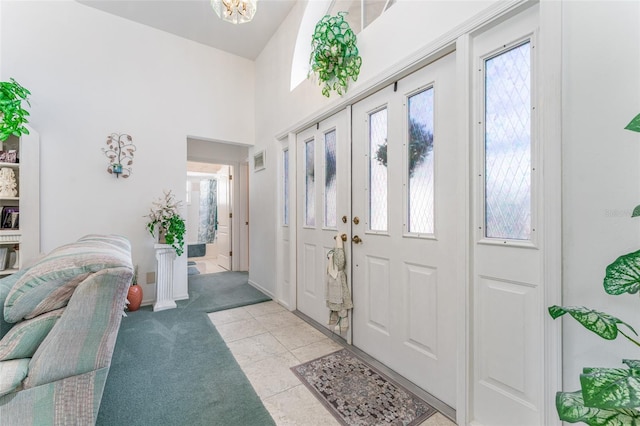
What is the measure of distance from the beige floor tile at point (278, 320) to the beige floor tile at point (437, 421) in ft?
4.73

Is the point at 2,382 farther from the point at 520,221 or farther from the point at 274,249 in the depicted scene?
the point at 274,249

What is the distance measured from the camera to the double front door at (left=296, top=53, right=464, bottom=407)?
58.6 inches

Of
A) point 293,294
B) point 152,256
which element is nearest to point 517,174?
point 293,294

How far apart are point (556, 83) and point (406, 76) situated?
86 centimetres

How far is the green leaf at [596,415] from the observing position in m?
0.61

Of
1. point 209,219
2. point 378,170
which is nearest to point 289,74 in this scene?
point 378,170

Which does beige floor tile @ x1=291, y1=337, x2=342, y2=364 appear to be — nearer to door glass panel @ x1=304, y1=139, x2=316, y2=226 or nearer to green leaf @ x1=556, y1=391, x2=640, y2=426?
door glass panel @ x1=304, y1=139, x2=316, y2=226

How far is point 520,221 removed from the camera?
3.92ft

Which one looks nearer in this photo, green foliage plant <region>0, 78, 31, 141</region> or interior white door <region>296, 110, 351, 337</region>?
green foliage plant <region>0, 78, 31, 141</region>

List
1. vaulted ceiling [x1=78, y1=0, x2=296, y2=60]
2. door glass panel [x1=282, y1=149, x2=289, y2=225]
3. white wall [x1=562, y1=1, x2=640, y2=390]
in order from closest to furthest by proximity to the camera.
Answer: white wall [x1=562, y1=1, x2=640, y2=390], vaulted ceiling [x1=78, y1=0, x2=296, y2=60], door glass panel [x1=282, y1=149, x2=289, y2=225]

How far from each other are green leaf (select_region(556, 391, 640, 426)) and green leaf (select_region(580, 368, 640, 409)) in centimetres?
7

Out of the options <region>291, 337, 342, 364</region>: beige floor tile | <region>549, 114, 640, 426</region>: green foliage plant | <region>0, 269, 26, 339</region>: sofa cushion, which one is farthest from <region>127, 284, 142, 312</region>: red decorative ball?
<region>549, 114, 640, 426</region>: green foliage plant

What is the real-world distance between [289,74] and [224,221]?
12.0ft

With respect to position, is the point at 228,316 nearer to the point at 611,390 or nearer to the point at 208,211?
the point at 611,390
